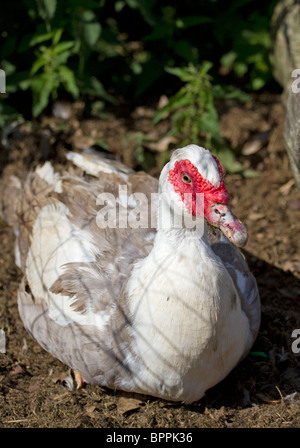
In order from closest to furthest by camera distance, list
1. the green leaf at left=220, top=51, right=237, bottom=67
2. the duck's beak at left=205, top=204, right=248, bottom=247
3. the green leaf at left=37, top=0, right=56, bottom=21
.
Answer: the duck's beak at left=205, top=204, right=248, bottom=247 < the green leaf at left=37, top=0, right=56, bottom=21 < the green leaf at left=220, top=51, right=237, bottom=67

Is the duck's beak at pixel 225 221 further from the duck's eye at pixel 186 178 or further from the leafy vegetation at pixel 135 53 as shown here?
the leafy vegetation at pixel 135 53

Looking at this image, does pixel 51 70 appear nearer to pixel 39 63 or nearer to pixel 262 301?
pixel 39 63

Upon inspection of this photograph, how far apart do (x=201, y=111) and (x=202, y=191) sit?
2.28 meters

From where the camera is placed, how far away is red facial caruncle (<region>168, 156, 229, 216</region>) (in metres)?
2.81

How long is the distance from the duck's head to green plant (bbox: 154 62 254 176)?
2084 millimetres

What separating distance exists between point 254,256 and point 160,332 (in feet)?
5.45

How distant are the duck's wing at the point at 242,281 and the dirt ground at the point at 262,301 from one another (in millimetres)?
315

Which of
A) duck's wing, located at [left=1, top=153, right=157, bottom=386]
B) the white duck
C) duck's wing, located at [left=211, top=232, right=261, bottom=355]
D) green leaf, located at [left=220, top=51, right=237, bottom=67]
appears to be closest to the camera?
the white duck

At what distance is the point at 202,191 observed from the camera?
111 inches

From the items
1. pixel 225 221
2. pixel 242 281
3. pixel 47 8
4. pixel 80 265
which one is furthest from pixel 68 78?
pixel 225 221

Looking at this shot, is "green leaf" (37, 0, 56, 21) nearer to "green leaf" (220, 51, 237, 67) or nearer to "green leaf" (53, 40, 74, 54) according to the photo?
"green leaf" (53, 40, 74, 54)

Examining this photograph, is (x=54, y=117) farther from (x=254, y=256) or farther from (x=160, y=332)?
(x=160, y=332)

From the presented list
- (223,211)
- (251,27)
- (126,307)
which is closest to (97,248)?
(126,307)

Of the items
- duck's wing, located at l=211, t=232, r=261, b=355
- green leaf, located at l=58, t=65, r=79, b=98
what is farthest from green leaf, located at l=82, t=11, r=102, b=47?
duck's wing, located at l=211, t=232, r=261, b=355
